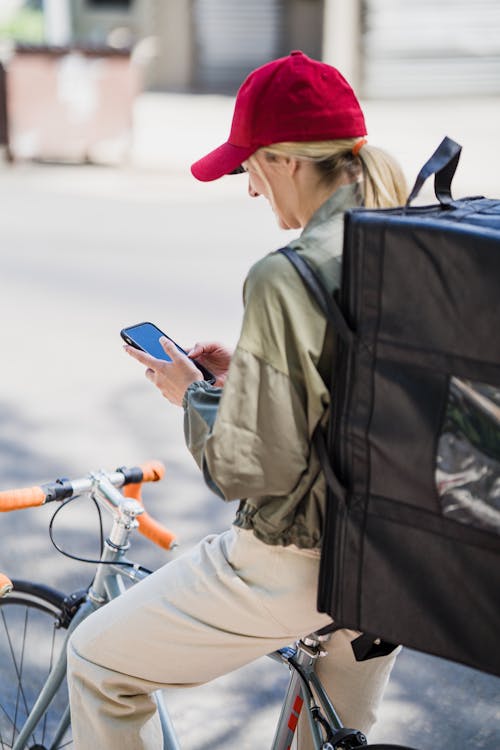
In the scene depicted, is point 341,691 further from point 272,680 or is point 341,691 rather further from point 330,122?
point 272,680

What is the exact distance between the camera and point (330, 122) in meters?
2.13

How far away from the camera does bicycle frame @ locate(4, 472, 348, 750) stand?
7.95ft

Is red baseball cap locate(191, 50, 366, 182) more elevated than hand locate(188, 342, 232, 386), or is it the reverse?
red baseball cap locate(191, 50, 366, 182)

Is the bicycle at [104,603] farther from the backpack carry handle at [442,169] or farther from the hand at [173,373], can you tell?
the backpack carry handle at [442,169]

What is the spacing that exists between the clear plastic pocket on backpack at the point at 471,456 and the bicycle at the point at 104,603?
25.2 inches

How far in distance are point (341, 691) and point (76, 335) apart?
17.6ft

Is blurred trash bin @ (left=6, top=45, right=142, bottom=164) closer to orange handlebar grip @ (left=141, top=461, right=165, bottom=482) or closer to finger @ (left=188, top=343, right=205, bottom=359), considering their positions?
orange handlebar grip @ (left=141, top=461, right=165, bottom=482)

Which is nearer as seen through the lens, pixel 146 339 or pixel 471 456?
pixel 471 456

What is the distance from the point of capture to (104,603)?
274cm

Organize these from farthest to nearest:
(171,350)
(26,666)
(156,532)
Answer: (26,666) < (156,532) < (171,350)

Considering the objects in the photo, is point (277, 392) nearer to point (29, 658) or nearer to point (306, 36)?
point (29, 658)

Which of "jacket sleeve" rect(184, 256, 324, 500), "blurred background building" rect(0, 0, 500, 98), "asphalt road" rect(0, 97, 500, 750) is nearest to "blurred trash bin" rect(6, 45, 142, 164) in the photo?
"asphalt road" rect(0, 97, 500, 750)

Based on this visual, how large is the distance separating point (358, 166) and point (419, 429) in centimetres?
60

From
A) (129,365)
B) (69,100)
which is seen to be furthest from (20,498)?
(69,100)
